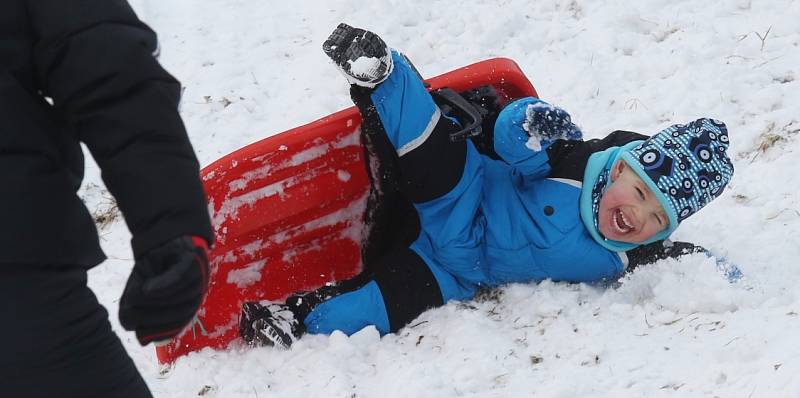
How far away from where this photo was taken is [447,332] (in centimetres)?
262

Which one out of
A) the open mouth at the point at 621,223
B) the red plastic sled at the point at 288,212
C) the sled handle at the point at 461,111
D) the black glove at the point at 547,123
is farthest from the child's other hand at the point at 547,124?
the red plastic sled at the point at 288,212

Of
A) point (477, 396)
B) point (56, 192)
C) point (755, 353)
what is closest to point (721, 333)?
point (755, 353)

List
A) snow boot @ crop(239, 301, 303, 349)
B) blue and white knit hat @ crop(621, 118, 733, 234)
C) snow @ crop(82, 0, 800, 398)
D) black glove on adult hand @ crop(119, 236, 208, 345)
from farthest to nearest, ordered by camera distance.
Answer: snow boot @ crop(239, 301, 303, 349), blue and white knit hat @ crop(621, 118, 733, 234), snow @ crop(82, 0, 800, 398), black glove on adult hand @ crop(119, 236, 208, 345)

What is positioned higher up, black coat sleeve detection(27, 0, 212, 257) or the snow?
black coat sleeve detection(27, 0, 212, 257)

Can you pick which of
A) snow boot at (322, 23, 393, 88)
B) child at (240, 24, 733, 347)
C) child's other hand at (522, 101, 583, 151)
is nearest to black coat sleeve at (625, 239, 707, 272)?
child at (240, 24, 733, 347)

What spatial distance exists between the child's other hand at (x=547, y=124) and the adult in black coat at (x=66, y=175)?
4.94 feet

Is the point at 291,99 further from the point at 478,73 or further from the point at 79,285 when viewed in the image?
the point at 79,285

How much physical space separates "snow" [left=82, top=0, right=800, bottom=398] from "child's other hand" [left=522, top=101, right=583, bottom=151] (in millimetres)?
546

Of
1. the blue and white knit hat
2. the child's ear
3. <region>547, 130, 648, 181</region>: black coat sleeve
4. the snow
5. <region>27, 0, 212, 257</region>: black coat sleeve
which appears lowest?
the snow

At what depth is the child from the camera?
2.60 m

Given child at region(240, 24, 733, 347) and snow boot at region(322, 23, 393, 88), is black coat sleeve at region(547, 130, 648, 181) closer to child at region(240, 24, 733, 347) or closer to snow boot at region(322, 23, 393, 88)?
child at region(240, 24, 733, 347)

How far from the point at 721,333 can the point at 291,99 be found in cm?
249

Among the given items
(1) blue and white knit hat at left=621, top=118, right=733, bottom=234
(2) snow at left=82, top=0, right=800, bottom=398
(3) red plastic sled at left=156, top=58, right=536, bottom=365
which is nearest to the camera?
(2) snow at left=82, top=0, right=800, bottom=398

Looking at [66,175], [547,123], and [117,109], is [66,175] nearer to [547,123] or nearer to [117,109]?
[117,109]
